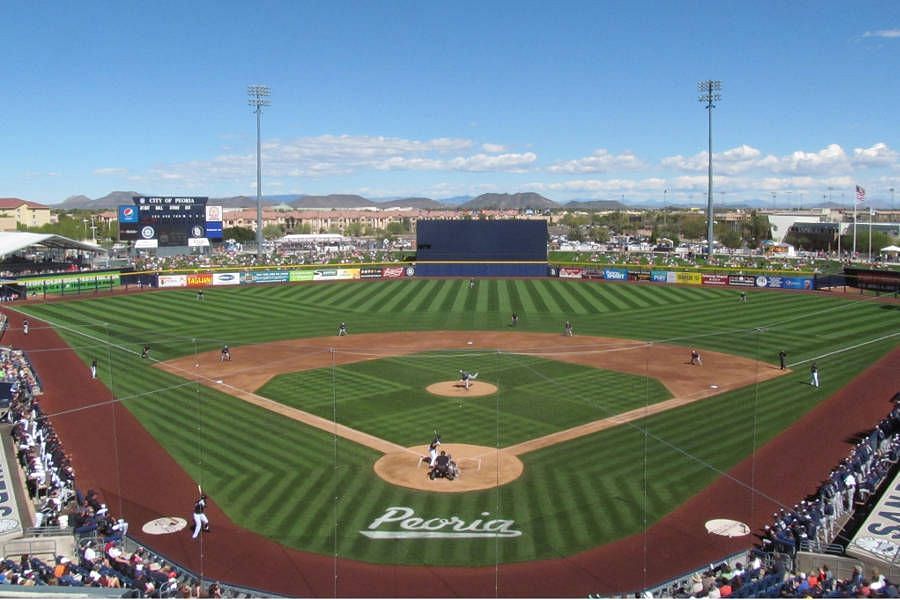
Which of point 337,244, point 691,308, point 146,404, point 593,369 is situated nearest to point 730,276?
point 691,308

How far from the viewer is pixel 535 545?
16.2 metres

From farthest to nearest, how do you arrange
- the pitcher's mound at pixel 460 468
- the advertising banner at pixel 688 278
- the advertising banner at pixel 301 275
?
the advertising banner at pixel 301 275
the advertising banner at pixel 688 278
the pitcher's mound at pixel 460 468

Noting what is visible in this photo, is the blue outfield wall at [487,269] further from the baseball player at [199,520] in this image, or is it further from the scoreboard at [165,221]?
the baseball player at [199,520]

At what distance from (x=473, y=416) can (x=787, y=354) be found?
19542mm

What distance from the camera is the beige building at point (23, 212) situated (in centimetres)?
14700

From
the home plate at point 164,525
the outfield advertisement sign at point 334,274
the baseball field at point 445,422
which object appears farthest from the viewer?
the outfield advertisement sign at point 334,274

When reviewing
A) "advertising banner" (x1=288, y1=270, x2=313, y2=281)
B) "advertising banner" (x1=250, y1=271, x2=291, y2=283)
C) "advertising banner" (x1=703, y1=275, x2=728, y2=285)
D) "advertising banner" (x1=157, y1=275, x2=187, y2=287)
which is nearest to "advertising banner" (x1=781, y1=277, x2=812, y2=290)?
"advertising banner" (x1=703, y1=275, x2=728, y2=285)

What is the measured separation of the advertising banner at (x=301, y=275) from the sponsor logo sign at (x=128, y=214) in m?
18.3

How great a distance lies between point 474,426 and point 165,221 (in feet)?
203

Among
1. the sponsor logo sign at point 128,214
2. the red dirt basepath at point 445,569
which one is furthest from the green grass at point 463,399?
the sponsor logo sign at point 128,214

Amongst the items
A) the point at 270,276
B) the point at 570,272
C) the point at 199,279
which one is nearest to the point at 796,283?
the point at 570,272

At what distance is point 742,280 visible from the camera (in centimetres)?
6456

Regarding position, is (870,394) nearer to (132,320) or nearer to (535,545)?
(535,545)

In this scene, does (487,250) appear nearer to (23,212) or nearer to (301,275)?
(301,275)
